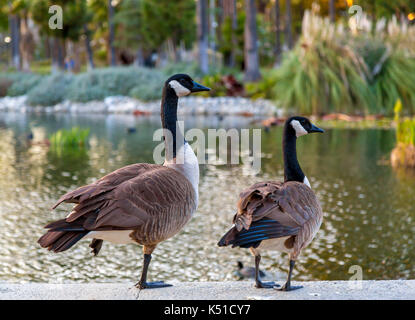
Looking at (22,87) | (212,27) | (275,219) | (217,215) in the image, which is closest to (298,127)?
(275,219)

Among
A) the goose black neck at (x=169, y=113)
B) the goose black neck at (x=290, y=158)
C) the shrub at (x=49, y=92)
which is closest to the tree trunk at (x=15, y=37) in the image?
the shrub at (x=49, y=92)

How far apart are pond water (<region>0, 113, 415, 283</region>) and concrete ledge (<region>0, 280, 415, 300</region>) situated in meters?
2.11

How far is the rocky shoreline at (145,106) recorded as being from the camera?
2662cm

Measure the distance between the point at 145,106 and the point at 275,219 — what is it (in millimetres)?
25976

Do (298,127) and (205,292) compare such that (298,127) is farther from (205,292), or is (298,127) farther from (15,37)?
(15,37)

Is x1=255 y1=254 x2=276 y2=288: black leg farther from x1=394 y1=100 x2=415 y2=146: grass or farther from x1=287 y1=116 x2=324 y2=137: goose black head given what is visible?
x1=394 y1=100 x2=415 y2=146: grass

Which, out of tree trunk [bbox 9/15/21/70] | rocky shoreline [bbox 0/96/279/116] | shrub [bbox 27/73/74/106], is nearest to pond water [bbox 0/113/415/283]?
rocky shoreline [bbox 0/96/279/116]

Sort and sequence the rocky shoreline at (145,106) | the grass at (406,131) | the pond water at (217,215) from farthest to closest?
the rocky shoreline at (145,106)
the grass at (406,131)
the pond water at (217,215)

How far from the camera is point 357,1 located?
40.6m

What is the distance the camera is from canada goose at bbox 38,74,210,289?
3822 mm

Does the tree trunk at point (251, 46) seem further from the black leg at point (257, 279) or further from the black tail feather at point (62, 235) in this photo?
the black tail feather at point (62, 235)

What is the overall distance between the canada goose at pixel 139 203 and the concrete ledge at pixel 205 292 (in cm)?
23

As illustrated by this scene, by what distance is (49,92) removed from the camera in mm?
33031
